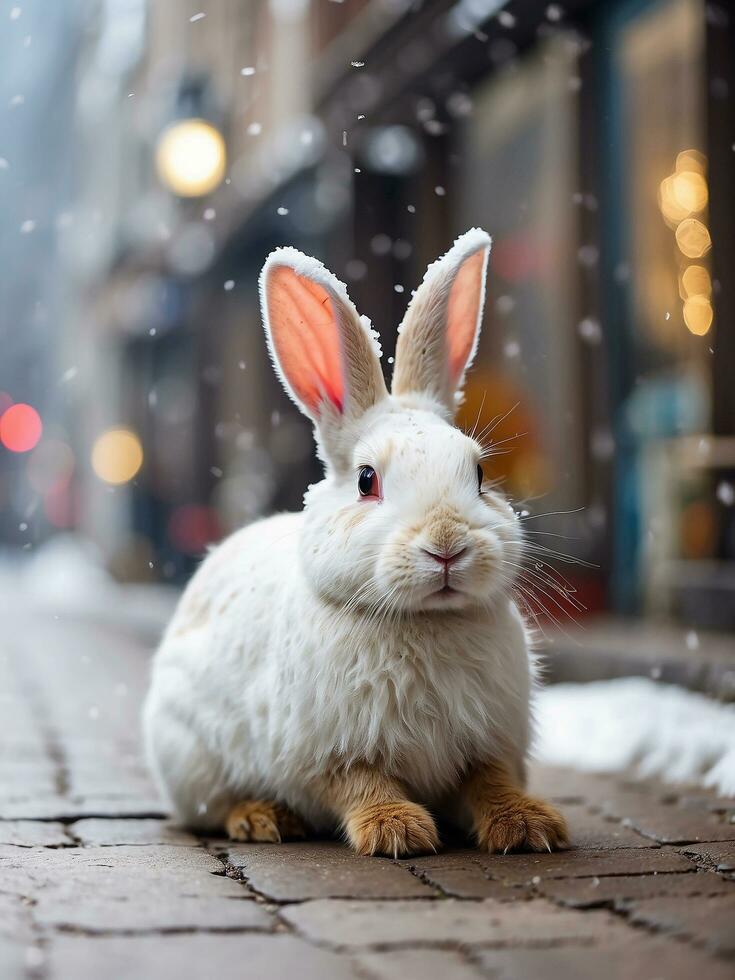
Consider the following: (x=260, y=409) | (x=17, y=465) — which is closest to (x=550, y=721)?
(x=260, y=409)

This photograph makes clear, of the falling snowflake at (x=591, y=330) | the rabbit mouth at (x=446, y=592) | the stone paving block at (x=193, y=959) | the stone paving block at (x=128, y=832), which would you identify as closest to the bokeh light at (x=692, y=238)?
the falling snowflake at (x=591, y=330)

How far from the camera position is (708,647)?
218 inches

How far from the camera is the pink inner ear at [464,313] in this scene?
3.30m

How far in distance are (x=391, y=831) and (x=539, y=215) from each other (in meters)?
6.02

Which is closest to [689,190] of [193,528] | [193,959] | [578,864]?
[578,864]

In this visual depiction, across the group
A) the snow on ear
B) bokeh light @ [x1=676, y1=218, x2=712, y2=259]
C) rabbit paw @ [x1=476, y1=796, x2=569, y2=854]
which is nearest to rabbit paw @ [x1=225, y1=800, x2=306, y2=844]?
rabbit paw @ [x1=476, y1=796, x2=569, y2=854]

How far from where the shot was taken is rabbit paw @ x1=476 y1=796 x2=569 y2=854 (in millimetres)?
2973

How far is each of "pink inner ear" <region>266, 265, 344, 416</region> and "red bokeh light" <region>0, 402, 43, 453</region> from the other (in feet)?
115

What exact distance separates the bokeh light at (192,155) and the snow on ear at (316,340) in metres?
9.70

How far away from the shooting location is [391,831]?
9.57 feet

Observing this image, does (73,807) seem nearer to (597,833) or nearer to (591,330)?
(597,833)

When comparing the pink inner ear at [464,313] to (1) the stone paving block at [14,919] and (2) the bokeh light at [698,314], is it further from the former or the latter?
(2) the bokeh light at [698,314]

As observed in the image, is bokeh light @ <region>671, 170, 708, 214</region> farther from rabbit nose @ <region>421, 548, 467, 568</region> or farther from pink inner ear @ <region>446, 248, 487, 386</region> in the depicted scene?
rabbit nose @ <region>421, 548, 467, 568</region>

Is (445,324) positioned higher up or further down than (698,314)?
further down
